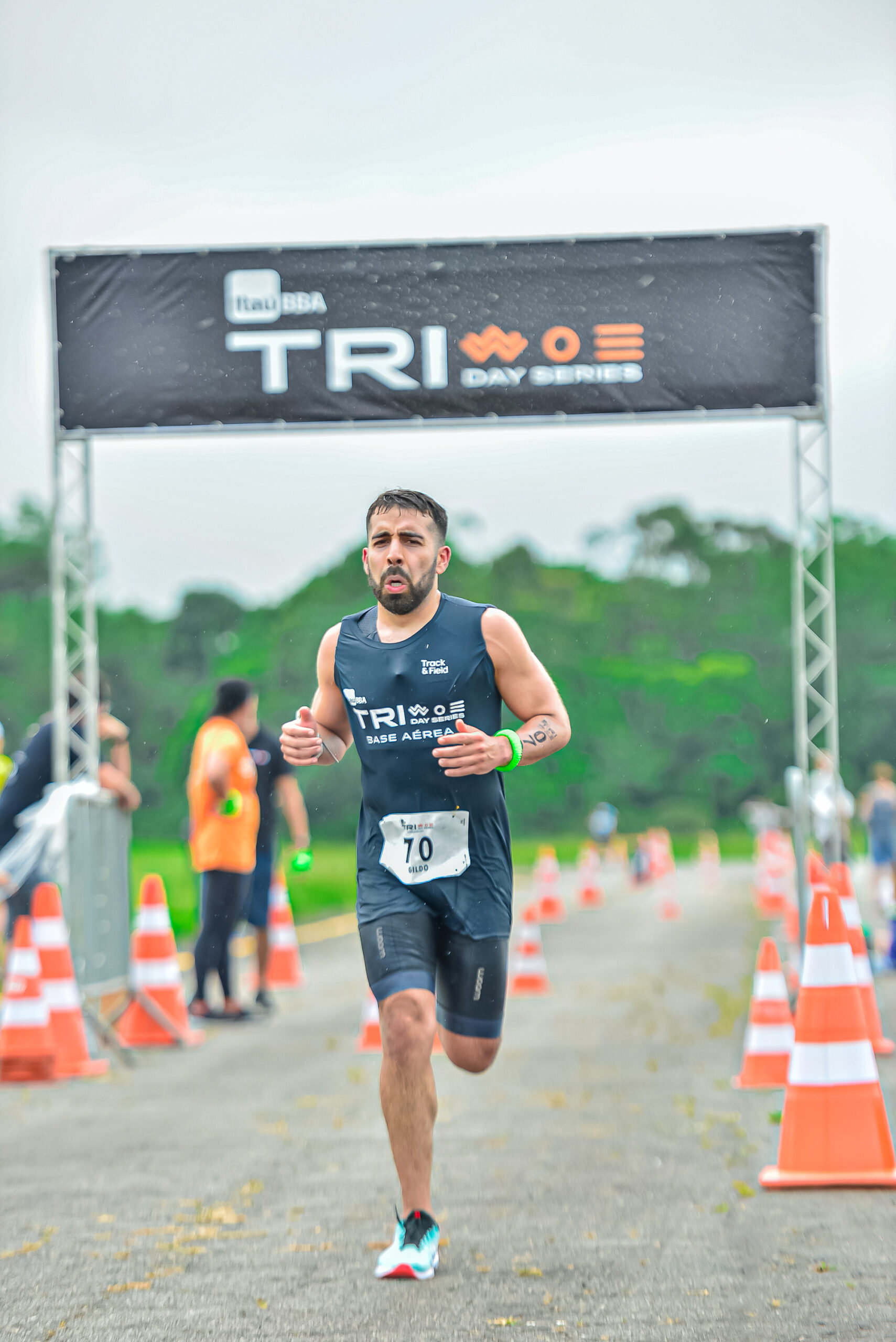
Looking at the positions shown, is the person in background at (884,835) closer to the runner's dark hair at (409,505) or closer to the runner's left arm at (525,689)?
the runner's left arm at (525,689)

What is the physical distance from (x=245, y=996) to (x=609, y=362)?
19.8 feet

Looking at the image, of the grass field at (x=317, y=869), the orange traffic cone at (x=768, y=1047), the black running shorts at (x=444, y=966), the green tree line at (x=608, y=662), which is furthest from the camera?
the green tree line at (x=608, y=662)

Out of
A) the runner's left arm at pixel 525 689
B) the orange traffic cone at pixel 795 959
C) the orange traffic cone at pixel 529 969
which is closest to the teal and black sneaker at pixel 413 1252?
the runner's left arm at pixel 525 689

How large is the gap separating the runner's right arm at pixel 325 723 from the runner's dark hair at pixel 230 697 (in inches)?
241

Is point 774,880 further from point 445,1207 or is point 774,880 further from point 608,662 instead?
point 608,662

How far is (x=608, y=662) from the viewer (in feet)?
293

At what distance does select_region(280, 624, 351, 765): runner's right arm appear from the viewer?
558 centimetres

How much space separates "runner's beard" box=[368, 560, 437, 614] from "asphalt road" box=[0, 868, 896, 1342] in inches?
79.0

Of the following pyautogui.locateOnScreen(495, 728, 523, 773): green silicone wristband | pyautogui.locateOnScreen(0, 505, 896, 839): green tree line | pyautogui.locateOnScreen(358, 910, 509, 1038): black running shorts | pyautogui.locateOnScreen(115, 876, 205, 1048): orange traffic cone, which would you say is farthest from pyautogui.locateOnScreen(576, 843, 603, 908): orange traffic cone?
pyautogui.locateOnScreen(0, 505, 896, 839): green tree line

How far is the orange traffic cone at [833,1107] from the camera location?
646 cm

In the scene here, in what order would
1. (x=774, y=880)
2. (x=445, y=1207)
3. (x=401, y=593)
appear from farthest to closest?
(x=774, y=880) < (x=445, y=1207) < (x=401, y=593)

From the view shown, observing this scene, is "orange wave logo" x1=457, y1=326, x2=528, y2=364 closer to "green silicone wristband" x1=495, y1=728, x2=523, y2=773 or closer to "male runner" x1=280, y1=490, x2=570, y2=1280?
"male runner" x1=280, y1=490, x2=570, y2=1280

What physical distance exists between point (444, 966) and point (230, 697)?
6623 mm

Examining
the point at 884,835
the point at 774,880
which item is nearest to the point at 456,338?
the point at 884,835
